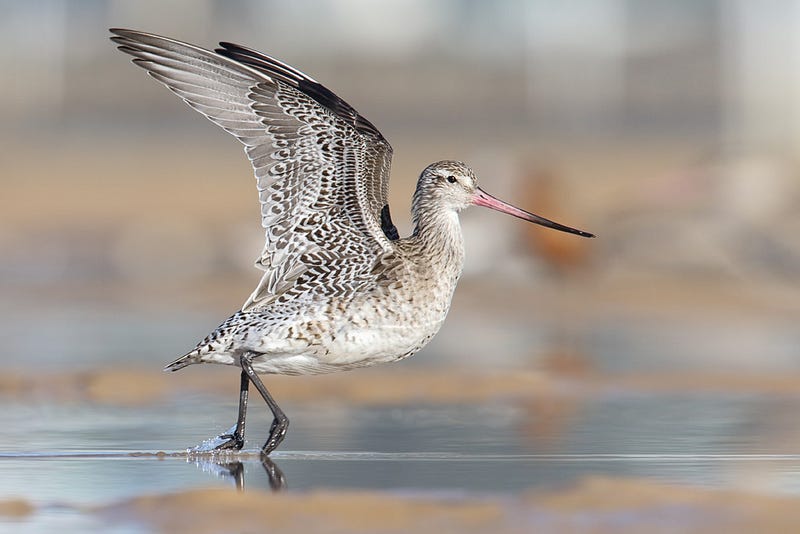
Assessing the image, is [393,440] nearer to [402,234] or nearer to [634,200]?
[402,234]

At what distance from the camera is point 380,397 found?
1048cm

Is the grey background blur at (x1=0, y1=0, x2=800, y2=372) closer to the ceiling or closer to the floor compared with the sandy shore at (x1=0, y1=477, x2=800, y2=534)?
closer to the ceiling

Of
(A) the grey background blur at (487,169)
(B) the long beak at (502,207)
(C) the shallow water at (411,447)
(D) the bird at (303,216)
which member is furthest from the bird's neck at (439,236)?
(A) the grey background blur at (487,169)

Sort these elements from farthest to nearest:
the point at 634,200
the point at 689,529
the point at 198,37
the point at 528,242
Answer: the point at 198,37 < the point at 634,200 < the point at 528,242 < the point at 689,529

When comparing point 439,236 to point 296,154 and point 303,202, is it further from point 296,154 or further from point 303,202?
point 296,154

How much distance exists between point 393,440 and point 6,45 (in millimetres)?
54058

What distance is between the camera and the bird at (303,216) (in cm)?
877

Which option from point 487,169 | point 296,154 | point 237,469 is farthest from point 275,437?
point 487,169

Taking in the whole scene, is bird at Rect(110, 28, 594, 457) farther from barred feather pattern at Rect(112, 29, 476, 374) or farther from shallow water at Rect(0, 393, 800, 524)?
shallow water at Rect(0, 393, 800, 524)

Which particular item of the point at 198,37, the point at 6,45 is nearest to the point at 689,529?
the point at 198,37

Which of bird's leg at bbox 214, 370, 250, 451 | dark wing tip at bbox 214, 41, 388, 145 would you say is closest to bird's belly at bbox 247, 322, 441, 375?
bird's leg at bbox 214, 370, 250, 451

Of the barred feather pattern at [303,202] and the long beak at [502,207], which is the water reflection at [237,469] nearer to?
the barred feather pattern at [303,202]

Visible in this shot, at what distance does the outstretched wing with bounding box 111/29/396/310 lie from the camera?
8906mm

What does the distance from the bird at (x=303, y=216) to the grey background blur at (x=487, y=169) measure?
3182mm
